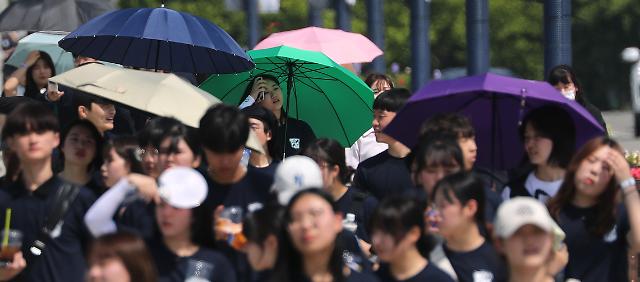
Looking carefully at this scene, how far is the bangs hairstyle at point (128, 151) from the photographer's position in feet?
25.7

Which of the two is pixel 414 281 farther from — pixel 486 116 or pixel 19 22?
pixel 19 22

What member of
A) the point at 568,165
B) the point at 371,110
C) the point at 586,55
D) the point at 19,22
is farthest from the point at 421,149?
the point at 586,55

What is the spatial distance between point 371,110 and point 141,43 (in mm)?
1745

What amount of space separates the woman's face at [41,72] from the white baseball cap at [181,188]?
530cm

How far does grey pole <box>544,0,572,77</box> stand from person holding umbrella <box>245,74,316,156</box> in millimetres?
2785

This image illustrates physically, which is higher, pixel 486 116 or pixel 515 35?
pixel 486 116

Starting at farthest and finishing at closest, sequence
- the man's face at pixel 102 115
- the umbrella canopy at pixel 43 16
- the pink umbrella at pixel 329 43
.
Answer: the umbrella canopy at pixel 43 16 → the pink umbrella at pixel 329 43 → the man's face at pixel 102 115

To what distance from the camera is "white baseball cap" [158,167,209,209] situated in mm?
6508

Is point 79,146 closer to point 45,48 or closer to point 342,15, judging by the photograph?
point 45,48

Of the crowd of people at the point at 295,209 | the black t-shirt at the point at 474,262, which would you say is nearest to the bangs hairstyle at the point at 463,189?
the crowd of people at the point at 295,209

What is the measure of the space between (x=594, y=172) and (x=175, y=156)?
2.11m

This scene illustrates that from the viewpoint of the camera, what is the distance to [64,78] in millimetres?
8562

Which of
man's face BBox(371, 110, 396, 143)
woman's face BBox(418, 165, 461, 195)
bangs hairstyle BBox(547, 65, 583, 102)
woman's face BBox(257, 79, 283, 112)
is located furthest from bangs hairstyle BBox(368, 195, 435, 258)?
bangs hairstyle BBox(547, 65, 583, 102)

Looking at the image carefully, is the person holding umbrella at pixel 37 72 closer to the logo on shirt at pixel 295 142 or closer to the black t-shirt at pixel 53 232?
the logo on shirt at pixel 295 142
